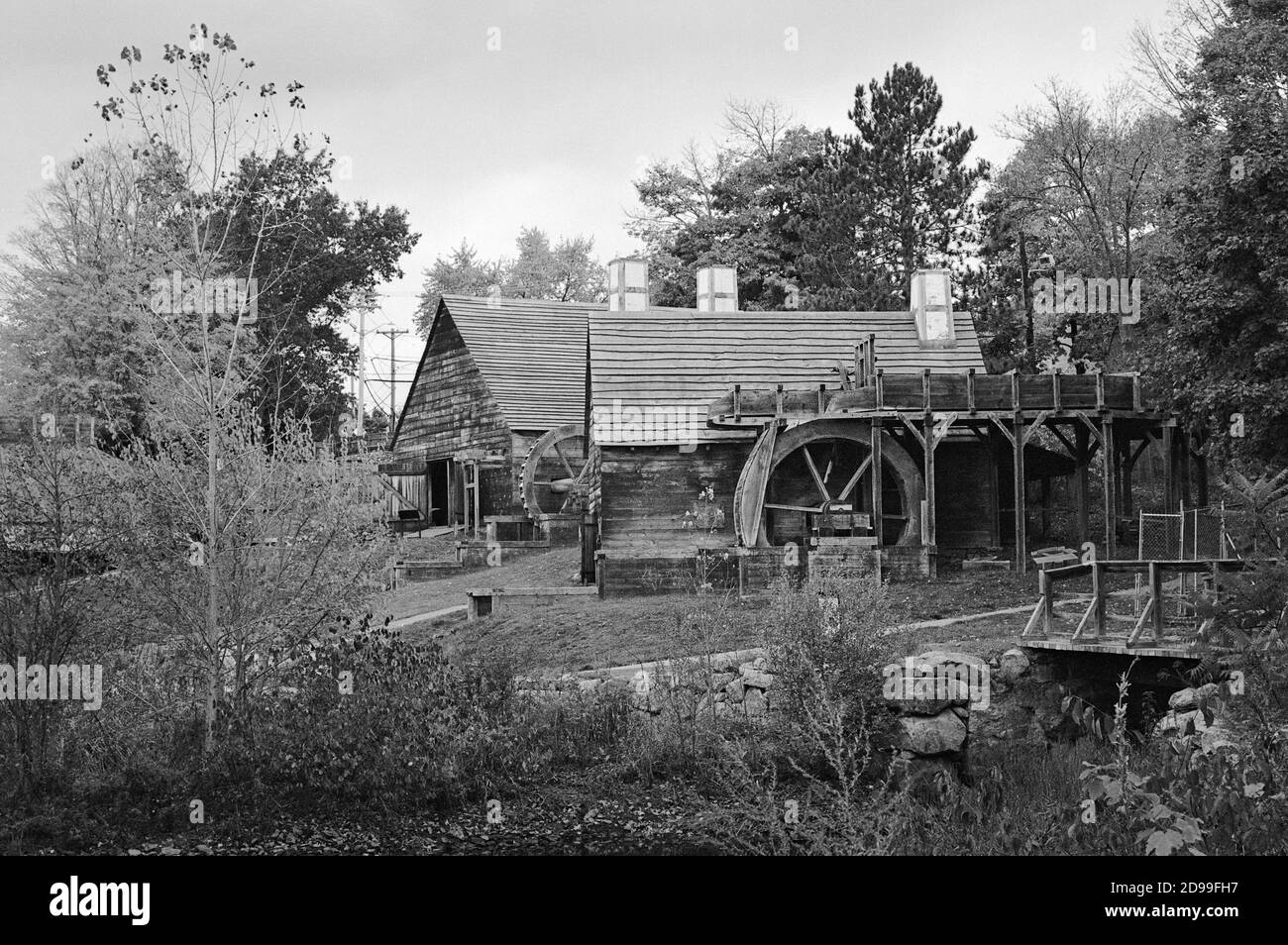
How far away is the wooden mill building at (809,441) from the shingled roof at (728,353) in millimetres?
40

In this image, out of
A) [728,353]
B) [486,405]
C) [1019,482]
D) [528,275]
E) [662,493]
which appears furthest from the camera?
[528,275]

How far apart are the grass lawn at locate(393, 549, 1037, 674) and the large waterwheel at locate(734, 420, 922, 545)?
1839mm

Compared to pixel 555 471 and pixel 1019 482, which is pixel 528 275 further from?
pixel 1019 482

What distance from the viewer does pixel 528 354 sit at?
32781 millimetres

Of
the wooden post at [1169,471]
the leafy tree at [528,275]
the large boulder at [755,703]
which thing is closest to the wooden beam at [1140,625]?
the large boulder at [755,703]

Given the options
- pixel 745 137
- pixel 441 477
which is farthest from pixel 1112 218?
pixel 441 477

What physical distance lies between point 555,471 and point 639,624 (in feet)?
42.8

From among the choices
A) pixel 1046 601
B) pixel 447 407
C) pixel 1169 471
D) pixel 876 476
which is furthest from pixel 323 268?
pixel 1046 601

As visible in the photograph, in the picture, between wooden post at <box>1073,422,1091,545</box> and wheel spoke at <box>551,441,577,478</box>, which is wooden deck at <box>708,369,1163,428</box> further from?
wheel spoke at <box>551,441,577,478</box>

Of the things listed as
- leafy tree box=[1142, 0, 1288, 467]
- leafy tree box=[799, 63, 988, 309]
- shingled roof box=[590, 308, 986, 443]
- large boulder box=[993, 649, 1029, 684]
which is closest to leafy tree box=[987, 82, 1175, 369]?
leafy tree box=[799, 63, 988, 309]

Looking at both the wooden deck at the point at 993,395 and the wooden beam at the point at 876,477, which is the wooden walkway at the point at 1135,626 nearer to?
the wooden beam at the point at 876,477
